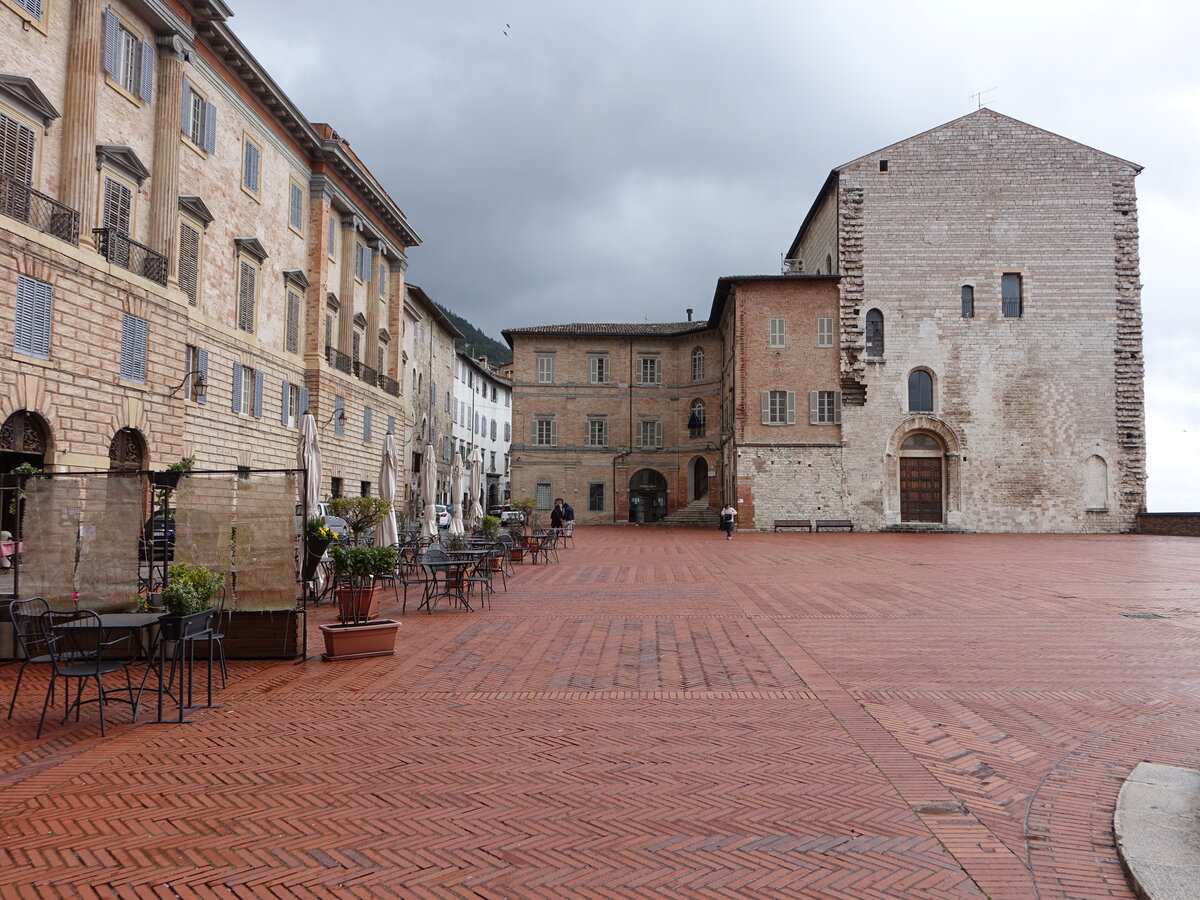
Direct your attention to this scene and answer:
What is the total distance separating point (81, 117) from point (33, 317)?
4.17m

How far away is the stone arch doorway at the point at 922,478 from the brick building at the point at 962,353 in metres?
0.06

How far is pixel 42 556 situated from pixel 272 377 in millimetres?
16596

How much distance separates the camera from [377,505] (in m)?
11.6

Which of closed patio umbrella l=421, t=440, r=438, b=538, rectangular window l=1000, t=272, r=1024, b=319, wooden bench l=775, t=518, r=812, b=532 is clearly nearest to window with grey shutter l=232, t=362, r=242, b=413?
closed patio umbrella l=421, t=440, r=438, b=538

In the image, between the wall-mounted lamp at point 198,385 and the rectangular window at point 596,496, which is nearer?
the wall-mounted lamp at point 198,385

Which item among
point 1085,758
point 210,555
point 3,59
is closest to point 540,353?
point 3,59

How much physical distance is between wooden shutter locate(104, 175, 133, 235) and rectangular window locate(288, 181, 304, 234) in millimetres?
8280

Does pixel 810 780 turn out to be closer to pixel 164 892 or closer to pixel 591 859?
pixel 591 859

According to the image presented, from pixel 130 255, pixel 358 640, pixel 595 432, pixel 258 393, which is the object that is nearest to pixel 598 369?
pixel 595 432

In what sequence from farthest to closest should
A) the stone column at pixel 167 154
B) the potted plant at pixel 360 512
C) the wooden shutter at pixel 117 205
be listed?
the stone column at pixel 167 154
the wooden shutter at pixel 117 205
the potted plant at pixel 360 512

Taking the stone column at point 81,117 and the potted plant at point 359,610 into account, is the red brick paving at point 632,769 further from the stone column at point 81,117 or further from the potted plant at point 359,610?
the stone column at point 81,117

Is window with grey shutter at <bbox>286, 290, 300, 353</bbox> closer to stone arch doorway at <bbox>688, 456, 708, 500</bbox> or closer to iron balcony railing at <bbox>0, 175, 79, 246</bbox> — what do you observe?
iron balcony railing at <bbox>0, 175, 79, 246</bbox>

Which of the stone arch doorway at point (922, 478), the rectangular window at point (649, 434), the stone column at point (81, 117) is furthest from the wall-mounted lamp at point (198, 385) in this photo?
the rectangular window at point (649, 434)

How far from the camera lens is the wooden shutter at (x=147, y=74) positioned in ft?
58.2
